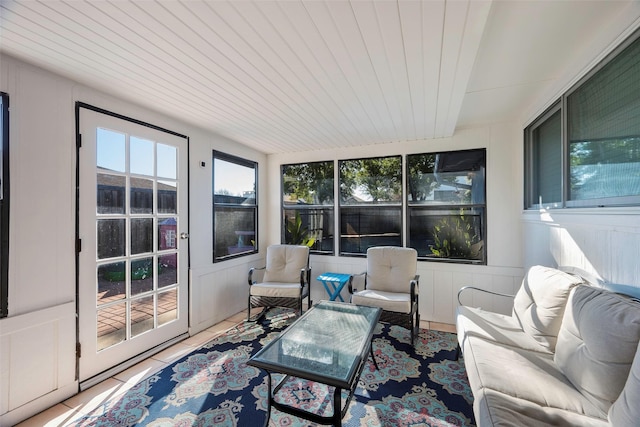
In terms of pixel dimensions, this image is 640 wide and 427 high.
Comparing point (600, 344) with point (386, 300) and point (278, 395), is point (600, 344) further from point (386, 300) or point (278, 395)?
point (278, 395)

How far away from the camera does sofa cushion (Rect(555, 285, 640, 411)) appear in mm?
1202

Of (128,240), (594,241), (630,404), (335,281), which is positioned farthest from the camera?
(335,281)

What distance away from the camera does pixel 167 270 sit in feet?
9.43

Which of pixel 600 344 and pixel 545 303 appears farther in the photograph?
pixel 545 303

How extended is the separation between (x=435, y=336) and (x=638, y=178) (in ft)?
7.64

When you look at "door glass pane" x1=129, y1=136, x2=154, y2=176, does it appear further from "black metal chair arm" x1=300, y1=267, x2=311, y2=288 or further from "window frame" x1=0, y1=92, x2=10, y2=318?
"black metal chair arm" x1=300, y1=267, x2=311, y2=288

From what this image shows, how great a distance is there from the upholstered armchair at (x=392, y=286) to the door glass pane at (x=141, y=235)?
2.26 metres

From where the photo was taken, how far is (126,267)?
248 centimetres

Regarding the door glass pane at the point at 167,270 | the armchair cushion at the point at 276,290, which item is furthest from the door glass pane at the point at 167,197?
the armchair cushion at the point at 276,290

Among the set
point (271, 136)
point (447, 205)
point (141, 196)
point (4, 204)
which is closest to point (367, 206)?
point (447, 205)

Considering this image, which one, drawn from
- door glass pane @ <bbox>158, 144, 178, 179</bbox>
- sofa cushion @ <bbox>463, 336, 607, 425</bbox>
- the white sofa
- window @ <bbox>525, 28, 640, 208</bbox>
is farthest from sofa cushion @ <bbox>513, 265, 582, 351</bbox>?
door glass pane @ <bbox>158, 144, 178, 179</bbox>

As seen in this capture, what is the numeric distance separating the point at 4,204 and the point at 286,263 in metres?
2.78

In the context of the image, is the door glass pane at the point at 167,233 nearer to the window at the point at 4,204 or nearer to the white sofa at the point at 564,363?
the window at the point at 4,204

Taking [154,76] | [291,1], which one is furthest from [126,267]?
[291,1]
